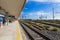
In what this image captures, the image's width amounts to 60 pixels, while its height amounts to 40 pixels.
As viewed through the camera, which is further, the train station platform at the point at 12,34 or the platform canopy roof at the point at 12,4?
the platform canopy roof at the point at 12,4

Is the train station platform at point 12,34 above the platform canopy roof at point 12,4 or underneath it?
underneath

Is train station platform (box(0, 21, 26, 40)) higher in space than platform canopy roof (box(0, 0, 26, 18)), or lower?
lower

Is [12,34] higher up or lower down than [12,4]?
lower down

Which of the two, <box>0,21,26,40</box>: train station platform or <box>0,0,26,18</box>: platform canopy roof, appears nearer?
<box>0,21,26,40</box>: train station platform

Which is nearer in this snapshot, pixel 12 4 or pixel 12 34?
pixel 12 34
